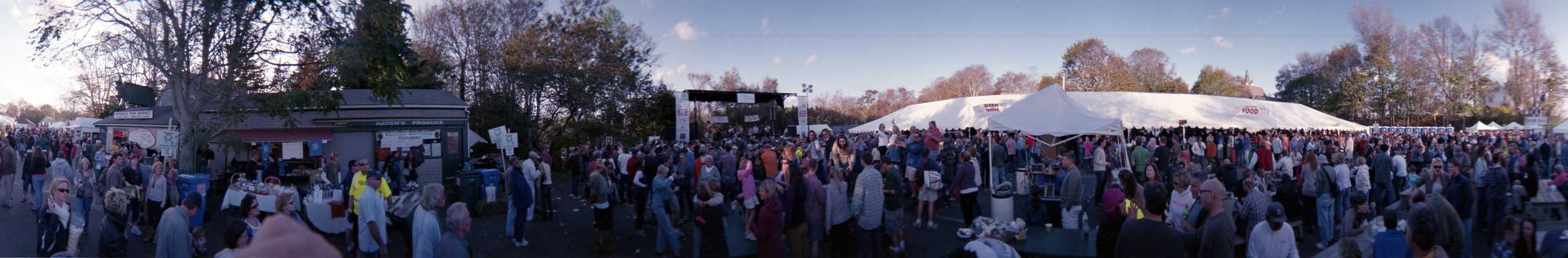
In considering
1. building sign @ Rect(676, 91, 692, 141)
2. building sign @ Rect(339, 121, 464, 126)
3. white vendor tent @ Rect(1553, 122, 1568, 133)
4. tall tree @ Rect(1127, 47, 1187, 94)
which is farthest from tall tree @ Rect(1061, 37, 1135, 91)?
building sign @ Rect(339, 121, 464, 126)

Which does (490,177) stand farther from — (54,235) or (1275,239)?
(1275,239)

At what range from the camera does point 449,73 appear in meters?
28.5

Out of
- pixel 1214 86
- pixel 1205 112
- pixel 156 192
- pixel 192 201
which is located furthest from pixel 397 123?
pixel 1214 86

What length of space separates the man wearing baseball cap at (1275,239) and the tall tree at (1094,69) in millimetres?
39174

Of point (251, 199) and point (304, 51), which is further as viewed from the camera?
point (304, 51)

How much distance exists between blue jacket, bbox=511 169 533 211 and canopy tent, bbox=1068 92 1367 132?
2053 cm

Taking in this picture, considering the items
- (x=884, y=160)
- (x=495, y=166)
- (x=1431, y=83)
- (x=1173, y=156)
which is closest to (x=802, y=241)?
(x=884, y=160)

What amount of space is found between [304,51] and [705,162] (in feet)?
28.9

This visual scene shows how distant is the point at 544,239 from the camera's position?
9070 mm

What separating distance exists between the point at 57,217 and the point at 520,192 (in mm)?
3793

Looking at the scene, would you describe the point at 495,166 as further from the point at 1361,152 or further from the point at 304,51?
the point at 1361,152

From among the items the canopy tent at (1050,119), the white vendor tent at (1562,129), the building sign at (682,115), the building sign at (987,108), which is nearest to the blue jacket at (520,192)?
the canopy tent at (1050,119)

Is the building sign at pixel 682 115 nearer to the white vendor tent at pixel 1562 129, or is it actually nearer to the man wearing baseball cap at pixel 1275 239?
the man wearing baseball cap at pixel 1275 239

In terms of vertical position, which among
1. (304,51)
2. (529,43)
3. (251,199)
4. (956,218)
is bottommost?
(956,218)
